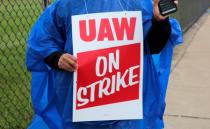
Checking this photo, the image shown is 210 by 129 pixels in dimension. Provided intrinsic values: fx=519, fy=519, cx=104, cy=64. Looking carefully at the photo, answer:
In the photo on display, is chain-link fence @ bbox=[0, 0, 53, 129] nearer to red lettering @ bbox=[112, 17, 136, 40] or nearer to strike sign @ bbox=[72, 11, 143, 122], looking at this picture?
strike sign @ bbox=[72, 11, 143, 122]

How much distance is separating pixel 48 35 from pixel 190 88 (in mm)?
4144

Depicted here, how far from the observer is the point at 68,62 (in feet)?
8.38

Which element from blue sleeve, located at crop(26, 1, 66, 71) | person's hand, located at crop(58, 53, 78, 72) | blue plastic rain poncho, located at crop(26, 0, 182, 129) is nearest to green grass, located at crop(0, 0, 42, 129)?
blue plastic rain poncho, located at crop(26, 0, 182, 129)

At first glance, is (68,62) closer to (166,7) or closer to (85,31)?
(85,31)

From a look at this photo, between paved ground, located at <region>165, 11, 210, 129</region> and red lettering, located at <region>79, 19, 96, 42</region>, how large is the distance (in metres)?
2.73

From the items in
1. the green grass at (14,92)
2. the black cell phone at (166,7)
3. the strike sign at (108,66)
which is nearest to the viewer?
the black cell phone at (166,7)

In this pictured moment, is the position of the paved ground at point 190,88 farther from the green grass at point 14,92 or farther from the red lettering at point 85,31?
the red lettering at point 85,31

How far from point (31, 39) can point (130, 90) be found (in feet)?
1.94

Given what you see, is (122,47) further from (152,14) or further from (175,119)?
(175,119)

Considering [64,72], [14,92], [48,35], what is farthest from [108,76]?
[14,92]

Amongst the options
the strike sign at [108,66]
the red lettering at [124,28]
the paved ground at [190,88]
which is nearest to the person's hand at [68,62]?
the strike sign at [108,66]

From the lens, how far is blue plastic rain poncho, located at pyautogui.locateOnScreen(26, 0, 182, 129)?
265 centimetres

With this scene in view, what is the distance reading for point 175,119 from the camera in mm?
5410

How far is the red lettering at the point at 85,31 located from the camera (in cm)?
261
